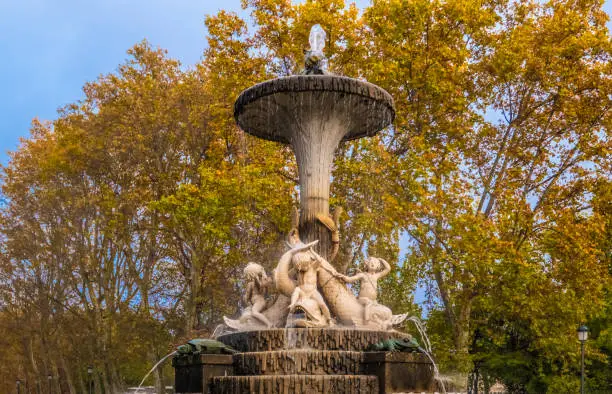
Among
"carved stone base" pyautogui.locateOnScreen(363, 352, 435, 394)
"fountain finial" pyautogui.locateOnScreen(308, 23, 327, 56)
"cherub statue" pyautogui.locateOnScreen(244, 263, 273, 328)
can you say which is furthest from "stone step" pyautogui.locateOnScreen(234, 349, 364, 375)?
"fountain finial" pyautogui.locateOnScreen(308, 23, 327, 56)

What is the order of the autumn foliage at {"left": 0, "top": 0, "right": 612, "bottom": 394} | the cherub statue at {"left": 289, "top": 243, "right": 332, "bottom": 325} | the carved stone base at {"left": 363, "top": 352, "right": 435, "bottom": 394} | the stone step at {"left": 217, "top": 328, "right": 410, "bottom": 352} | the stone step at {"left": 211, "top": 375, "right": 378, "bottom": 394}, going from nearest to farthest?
the stone step at {"left": 211, "top": 375, "right": 378, "bottom": 394} → the carved stone base at {"left": 363, "top": 352, "right": 435, "bottom": 394} → the stone step at {"left": 217, "top": 328, "right": 410, "bottom": 352} → the cherub statue at {"left": 289, "top": 243, "right": 332, "bottom": 325} → the autumn foliage at {"left": 0, "top": 0, "right": 612, "bottom": 394}

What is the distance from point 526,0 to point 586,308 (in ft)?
31.6

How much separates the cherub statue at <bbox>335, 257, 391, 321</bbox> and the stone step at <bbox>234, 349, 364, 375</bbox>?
5.64 feet

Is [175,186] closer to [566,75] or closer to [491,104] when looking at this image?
[491,104]

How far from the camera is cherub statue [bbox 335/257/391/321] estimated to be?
11031 mm

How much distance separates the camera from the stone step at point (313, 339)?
979 cm

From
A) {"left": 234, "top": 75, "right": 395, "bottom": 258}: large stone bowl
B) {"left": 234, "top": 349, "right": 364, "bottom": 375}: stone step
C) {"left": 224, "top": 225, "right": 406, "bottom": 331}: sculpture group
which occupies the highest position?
{"left": 234, "top": 75, "right": 395, "bottom": 258}: large stone bowl

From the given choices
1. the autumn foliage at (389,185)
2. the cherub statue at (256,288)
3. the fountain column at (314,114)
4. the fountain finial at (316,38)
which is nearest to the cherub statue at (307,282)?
the cherub statue at (256,288)

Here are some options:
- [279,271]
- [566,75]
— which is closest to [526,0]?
[566,75]

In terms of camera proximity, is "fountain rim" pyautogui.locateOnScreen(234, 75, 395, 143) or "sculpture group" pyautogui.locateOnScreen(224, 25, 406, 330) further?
"fountain rim" pyautogui.locateOnScreen(234, 75, 395, 143)

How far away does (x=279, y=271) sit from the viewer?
10898 millimetres

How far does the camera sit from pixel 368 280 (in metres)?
11.3

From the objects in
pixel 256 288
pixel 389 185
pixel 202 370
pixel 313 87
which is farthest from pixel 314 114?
pixel 389 185

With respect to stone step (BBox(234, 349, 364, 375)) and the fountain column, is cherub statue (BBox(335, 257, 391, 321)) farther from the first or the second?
stone step (BBox(234, 349, 364, 375))
